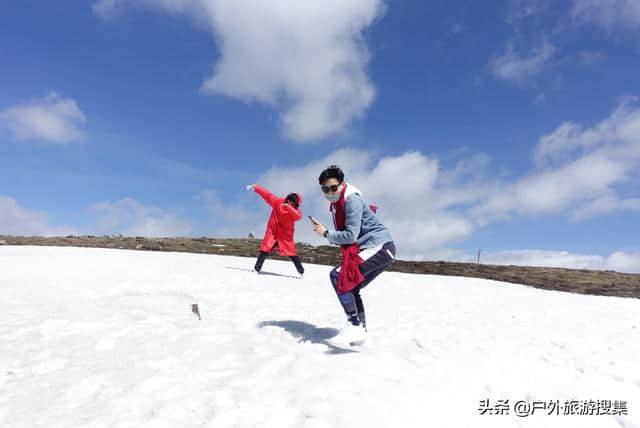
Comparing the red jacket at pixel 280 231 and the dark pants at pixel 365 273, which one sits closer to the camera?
the dark pants at pixel 365 273

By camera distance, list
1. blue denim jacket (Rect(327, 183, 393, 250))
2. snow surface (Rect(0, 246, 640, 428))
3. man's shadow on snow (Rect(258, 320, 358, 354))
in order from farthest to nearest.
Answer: man's shadow on snow (Rect(258, 320, 358, 354)) < blue denim jacket (Rect(327, 183, 393, 250)) < snow surface (Rect(0, 246, 640, 428))

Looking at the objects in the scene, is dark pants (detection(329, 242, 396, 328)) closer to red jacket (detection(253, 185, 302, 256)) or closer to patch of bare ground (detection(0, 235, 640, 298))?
red jacket (detection(253, 185, 302, 256))

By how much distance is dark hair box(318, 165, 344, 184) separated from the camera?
5.66m

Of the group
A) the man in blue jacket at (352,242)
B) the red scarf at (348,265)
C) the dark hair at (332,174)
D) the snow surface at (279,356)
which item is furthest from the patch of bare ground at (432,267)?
the dark hair at (332,174)

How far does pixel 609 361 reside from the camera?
19.2 ft

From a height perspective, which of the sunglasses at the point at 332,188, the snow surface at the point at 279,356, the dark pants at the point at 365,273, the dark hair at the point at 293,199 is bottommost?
the snow surface at the point at 279,356

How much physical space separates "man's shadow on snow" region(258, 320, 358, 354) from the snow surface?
3cm

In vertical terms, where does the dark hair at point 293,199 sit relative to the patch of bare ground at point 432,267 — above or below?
above

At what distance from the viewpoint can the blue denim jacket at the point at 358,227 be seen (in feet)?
18.3

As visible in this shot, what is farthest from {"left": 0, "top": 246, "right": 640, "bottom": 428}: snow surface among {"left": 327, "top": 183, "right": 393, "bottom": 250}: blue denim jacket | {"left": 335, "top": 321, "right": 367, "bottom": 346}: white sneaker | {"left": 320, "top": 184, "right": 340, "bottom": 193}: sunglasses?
{"left": 320, "top": 184, "right": 340, "bottom": 193}: sunglasses

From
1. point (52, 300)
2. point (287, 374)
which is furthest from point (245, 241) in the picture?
point (287, 374)

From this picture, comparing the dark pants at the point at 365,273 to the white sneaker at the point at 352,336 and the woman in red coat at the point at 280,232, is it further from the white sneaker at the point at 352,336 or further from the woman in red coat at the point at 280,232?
the woman in red coat at the point at 280,232

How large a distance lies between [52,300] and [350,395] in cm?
727

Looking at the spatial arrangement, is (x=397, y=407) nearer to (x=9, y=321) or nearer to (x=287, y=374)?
(x=287, y=374)
